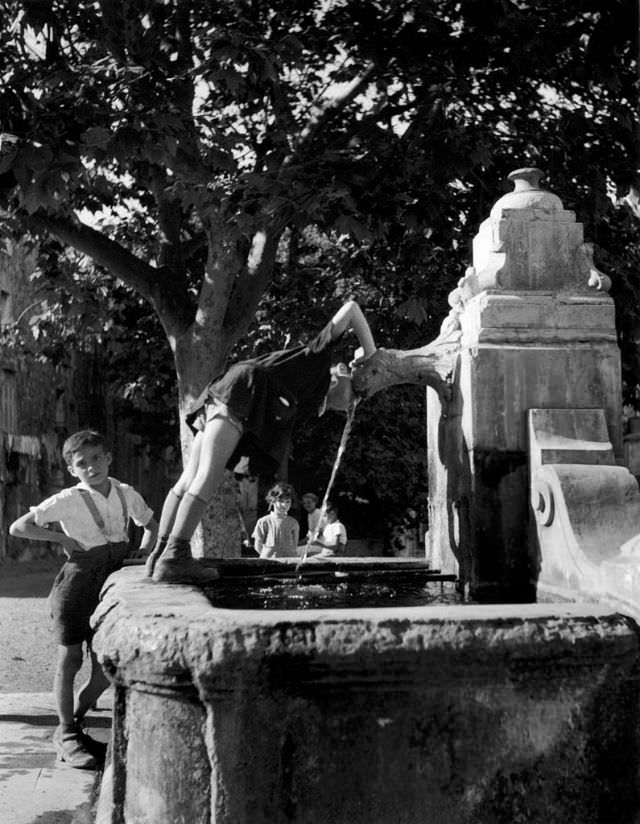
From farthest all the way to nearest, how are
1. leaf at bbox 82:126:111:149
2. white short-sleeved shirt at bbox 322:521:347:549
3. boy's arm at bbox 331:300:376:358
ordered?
white short-sleeved shirt at bbox 322:521:347:549 → leaf at bbox 82:126:111:149 → boy's arm at bbox 331:300:376:358

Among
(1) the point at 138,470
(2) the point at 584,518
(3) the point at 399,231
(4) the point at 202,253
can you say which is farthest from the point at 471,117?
(1) the point at 138,470

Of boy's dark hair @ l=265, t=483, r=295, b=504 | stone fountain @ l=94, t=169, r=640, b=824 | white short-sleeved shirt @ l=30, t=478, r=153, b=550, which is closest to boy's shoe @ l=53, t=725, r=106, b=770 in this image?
white short-sleeved shirt @ l=30, t=478, r=153, b=550

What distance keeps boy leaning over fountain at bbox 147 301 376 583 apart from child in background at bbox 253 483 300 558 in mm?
3597

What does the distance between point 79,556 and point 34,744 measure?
3.54ft

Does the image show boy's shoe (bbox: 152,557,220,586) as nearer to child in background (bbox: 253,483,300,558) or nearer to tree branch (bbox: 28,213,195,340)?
child in background (bbox: 253,483,300,558)

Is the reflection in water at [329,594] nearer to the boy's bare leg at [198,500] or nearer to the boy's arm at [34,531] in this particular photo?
the boy's bare leg at [198,500]

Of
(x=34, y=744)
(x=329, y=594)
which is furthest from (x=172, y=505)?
(x=34, y=744)

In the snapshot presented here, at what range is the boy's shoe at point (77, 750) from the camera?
15.2 ft

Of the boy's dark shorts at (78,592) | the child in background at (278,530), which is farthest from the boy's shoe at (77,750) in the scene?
the child in background at (278,530)

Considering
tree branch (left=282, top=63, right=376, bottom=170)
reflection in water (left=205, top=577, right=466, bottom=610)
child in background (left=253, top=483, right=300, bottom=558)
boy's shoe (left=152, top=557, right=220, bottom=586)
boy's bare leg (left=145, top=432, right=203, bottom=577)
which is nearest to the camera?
boy's shoe (left=152, top=557, right=220, bottom=586)

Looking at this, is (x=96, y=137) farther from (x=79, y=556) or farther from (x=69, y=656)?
(x=69, y=656)

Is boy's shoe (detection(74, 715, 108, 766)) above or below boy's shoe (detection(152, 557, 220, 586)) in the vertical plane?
below

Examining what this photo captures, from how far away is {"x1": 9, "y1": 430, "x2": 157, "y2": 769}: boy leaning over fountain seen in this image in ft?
15.5

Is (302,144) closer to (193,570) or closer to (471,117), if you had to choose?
(471,117)
